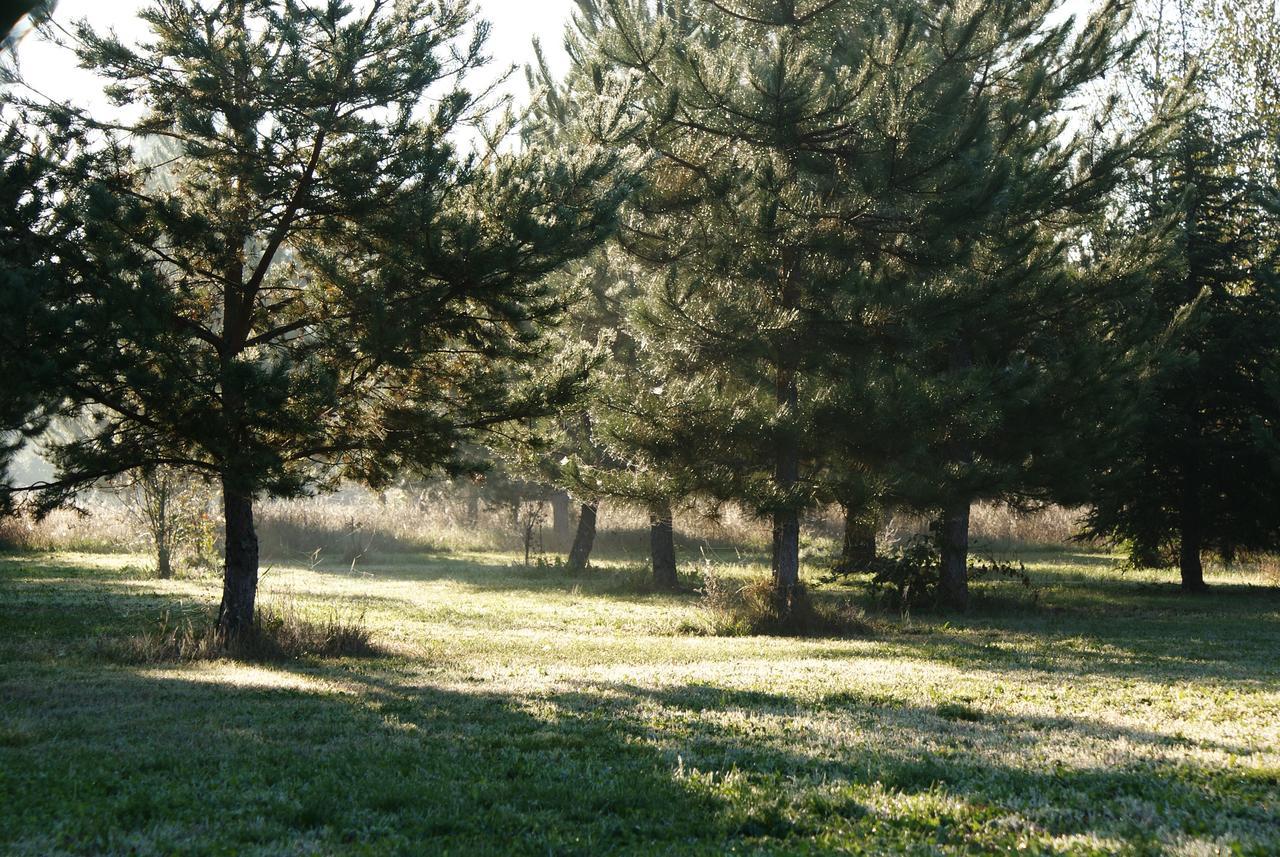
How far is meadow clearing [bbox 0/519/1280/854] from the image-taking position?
5.03 m

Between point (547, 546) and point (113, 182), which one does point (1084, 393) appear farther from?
point (547, 546)

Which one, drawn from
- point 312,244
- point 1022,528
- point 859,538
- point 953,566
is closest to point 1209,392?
point 859,538

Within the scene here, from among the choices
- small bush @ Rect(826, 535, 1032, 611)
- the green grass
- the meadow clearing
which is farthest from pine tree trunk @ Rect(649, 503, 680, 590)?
the green grass

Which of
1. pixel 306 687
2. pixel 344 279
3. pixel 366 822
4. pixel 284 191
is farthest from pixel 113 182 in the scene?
pixel 366 822

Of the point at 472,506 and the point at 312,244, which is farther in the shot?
the point at 472,506

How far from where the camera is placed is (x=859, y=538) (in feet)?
84.6

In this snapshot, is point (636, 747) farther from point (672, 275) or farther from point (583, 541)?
point (583, 541)

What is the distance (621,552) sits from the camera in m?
35.4

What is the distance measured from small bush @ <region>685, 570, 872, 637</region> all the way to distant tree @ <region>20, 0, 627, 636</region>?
5.91 m

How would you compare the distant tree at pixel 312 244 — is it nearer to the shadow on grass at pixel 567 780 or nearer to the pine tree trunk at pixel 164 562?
the shadow on grass at pixel 567 780

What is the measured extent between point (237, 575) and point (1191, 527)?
21265 mm

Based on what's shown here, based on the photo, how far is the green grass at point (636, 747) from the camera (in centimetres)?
502

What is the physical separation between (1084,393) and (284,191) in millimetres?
13648

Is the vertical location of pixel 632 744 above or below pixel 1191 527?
below
